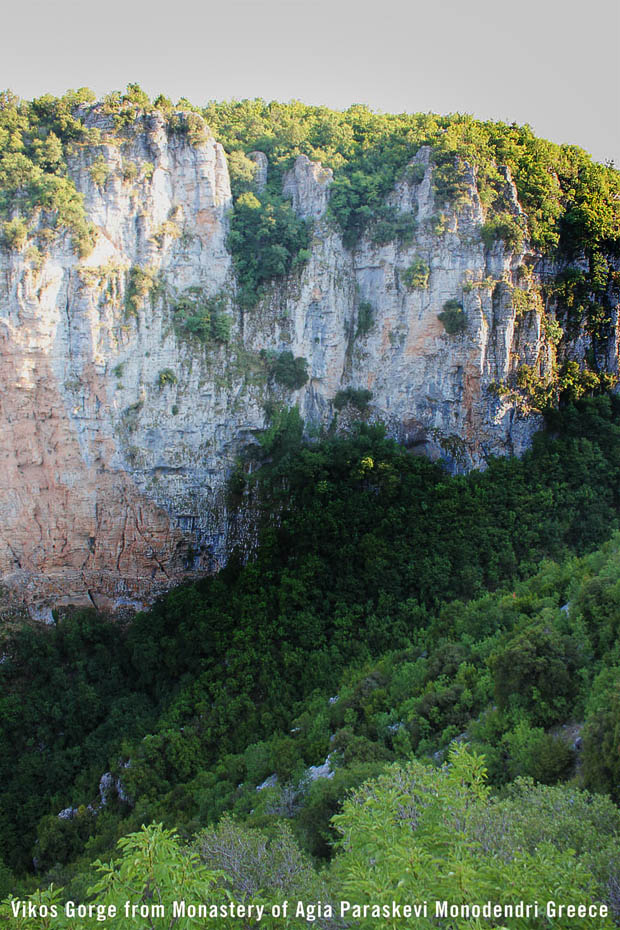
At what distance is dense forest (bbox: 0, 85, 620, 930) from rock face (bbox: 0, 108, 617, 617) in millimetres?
627

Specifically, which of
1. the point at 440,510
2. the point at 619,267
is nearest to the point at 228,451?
the point at 440,510

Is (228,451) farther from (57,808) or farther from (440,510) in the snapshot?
(57,808)

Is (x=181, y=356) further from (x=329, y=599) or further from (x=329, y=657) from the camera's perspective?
(x=329, y=657)

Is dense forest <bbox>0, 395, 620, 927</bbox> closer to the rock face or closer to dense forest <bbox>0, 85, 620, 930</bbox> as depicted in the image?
dense forest <bbox>0, 85, 620, 930</bbox>

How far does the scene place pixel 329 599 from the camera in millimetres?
20922

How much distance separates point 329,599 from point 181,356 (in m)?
9.73

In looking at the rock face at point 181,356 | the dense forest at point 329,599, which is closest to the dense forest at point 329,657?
the dense forest at point 329,599

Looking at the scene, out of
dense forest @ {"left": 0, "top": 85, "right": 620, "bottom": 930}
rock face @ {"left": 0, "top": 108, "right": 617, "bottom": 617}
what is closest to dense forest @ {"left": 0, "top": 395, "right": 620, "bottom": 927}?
dense forest @ {"left": 0, "top": 85, "right": 620, "bottom": 930}

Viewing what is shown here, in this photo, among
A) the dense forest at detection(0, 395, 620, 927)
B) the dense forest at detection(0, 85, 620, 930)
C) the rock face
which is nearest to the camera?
the dense forest at detection(0, 395, 620, 927)

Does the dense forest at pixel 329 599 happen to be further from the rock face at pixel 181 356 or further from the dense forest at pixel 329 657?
the rock face at pixel 181 356

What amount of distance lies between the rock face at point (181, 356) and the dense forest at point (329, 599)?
627mm

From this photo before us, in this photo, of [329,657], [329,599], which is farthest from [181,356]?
[329,657]

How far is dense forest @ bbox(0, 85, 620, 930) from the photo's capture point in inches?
543

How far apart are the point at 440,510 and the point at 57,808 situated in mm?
14433
